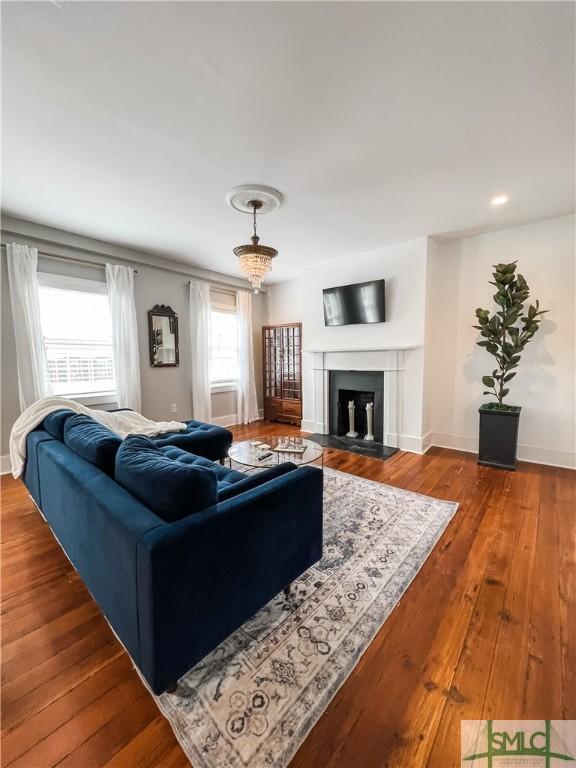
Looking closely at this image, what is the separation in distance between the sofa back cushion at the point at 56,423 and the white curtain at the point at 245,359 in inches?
132

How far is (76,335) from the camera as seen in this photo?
3654mm

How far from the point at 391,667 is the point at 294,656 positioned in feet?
1.30

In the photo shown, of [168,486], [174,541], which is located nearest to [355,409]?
[168,486]

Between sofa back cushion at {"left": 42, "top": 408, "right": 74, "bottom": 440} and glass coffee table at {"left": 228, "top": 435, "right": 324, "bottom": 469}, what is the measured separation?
3.87 ft

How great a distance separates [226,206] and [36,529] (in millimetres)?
3037

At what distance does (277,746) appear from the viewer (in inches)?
38.5

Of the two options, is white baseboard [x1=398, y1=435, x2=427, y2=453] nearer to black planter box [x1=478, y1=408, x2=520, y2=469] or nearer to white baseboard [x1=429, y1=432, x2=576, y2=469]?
white baseboard [x1=429, y1=432, x2=576, y2=469]

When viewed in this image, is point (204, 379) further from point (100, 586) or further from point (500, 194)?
point (500, 194)

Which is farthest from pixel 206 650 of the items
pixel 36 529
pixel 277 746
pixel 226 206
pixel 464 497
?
pixel 226 206

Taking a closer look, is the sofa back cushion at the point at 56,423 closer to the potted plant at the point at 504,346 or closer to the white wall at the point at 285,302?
the potted plant at the point at 504,346

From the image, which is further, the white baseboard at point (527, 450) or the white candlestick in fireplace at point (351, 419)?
the white candlestick in fireplace at point (351, 419)

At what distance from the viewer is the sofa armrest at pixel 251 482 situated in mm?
1318

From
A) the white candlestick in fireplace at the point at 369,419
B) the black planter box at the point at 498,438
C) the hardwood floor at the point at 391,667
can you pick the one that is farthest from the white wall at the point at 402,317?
the hardwood floor at the point at 391,667

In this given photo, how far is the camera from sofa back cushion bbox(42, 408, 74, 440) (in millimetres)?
1975
